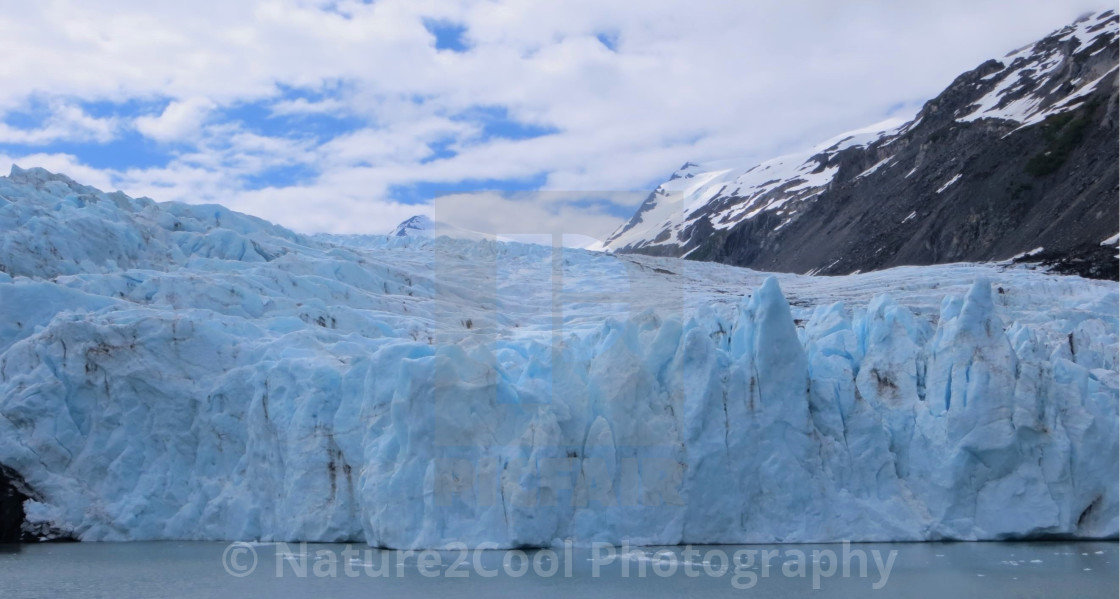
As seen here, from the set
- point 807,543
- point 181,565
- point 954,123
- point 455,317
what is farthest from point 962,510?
point 954,123

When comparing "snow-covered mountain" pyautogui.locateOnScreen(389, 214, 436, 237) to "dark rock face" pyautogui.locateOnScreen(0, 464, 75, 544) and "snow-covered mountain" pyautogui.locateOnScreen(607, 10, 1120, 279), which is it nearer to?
"snow-covered mountain" pyautogui.locateOnScreen(607, 10, 1120, 279)

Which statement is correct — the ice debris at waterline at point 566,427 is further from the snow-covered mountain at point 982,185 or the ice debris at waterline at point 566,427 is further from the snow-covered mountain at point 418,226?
the snow-covered mountain at point 418,226

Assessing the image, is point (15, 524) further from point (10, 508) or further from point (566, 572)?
point (566, 572)

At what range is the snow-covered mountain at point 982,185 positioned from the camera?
5031cm

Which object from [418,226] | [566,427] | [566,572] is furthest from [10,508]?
[418,226]

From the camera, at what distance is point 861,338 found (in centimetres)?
1772

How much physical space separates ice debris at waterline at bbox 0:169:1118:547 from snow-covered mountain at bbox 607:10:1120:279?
87.1 ft

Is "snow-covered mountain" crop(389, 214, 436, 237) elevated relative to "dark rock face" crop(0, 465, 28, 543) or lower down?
elevated

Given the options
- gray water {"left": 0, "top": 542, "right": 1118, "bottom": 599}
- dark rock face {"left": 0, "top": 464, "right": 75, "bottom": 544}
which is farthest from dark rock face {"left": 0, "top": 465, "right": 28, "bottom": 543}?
gray water {"left": 0, "top": 542, "right": 1118, "bottom": 599}

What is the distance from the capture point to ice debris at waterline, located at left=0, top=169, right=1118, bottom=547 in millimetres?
14828

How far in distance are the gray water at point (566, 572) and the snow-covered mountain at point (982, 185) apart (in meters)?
29.6

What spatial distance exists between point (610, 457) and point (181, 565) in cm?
598

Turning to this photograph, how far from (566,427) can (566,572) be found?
8.95ft

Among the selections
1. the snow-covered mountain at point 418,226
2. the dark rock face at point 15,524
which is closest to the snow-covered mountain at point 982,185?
the snow-covered mountain at point 418,226
